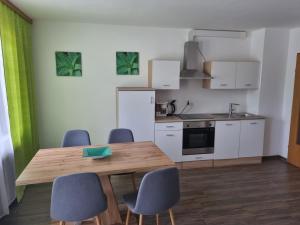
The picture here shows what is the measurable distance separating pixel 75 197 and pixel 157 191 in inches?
26.4

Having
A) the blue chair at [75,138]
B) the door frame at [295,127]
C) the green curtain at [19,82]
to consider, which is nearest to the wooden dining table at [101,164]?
the blue chair at [75,138]

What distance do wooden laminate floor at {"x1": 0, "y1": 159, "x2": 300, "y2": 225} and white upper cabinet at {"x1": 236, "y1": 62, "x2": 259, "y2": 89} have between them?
1.59 metres

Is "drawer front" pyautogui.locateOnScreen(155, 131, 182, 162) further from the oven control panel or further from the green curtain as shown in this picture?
the green curtain

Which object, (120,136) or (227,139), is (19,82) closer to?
(120,136)

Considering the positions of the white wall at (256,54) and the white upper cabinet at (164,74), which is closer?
the white upper cabinet at (164,74)

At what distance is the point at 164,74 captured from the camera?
423 centimetres

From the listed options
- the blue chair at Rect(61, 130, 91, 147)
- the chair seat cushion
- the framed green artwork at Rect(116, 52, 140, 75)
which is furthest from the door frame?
the blue chair at Rect(61, 130, 91, 147)

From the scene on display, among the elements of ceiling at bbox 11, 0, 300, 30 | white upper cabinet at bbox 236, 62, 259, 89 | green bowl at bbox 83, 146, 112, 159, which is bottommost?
green bowl at bbox 83, 146, 112, 159

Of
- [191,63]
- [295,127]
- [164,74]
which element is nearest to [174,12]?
[164,74]

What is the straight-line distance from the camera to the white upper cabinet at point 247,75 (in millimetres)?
4539

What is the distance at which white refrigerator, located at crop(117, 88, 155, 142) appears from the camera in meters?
3.99

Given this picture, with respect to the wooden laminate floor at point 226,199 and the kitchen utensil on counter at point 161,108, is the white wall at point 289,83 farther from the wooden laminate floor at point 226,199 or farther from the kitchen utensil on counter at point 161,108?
the kitchen utensil on counter at point 161,108

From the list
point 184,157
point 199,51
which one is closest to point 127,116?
point 184,157

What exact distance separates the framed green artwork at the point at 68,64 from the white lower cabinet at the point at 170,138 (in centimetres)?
174
